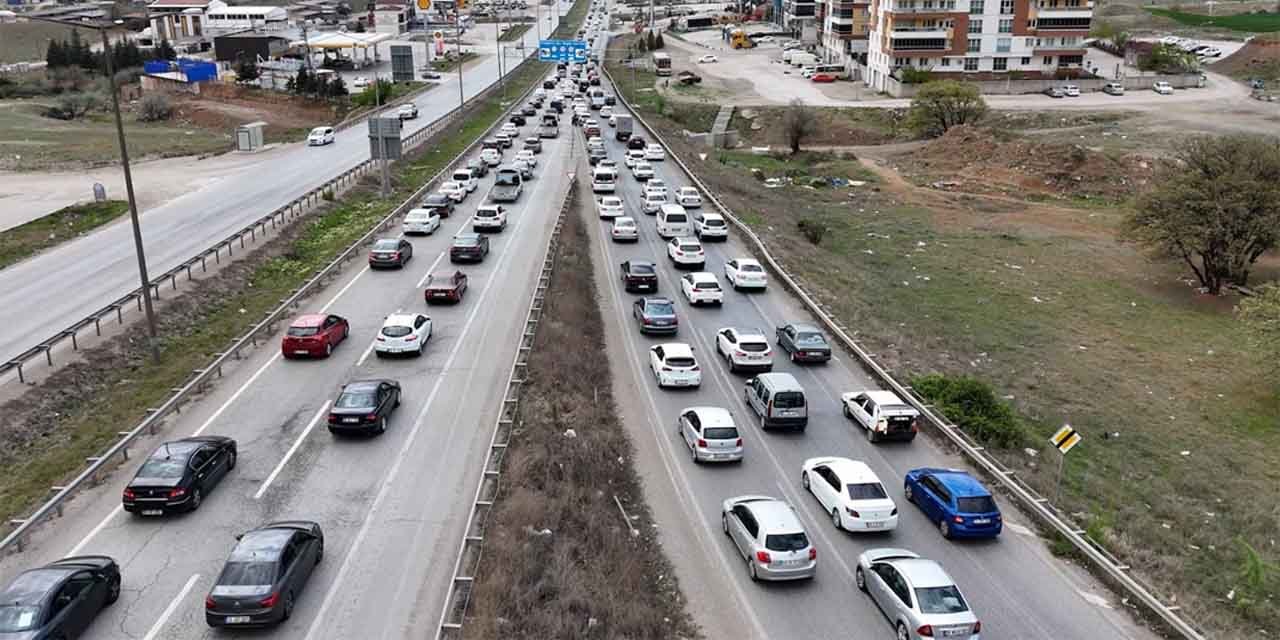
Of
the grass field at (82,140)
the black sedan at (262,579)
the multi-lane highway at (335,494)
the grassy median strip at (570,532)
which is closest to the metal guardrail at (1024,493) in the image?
the grassy median strip at (570,532)

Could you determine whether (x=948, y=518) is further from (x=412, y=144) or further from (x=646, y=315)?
(x=412, y=144)

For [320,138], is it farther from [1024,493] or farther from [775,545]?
[775,545]

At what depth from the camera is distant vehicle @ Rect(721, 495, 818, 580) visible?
2019 centimetres

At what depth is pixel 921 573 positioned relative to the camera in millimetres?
18609

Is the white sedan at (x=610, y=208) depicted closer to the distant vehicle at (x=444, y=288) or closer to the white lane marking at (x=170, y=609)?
the distant vehicle at (x=444, y=288)

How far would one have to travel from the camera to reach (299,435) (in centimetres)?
2569

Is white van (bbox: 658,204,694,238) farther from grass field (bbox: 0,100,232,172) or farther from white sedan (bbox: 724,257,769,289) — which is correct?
grass field (bbox: 0,100,232,172)

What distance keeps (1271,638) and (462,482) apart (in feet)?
58.4

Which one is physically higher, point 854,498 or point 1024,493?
point 854,498

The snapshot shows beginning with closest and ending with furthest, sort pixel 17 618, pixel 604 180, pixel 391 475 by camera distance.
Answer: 1. pixel 17 618
2. pixel 391 475
3. pixel 604 180

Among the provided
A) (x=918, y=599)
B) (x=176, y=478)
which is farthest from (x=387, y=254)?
(x=918, y=599)

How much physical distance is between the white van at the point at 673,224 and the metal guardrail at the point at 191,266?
19.4 metres

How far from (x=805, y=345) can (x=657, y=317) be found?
18.7 ft

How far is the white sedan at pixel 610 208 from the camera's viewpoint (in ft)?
182
